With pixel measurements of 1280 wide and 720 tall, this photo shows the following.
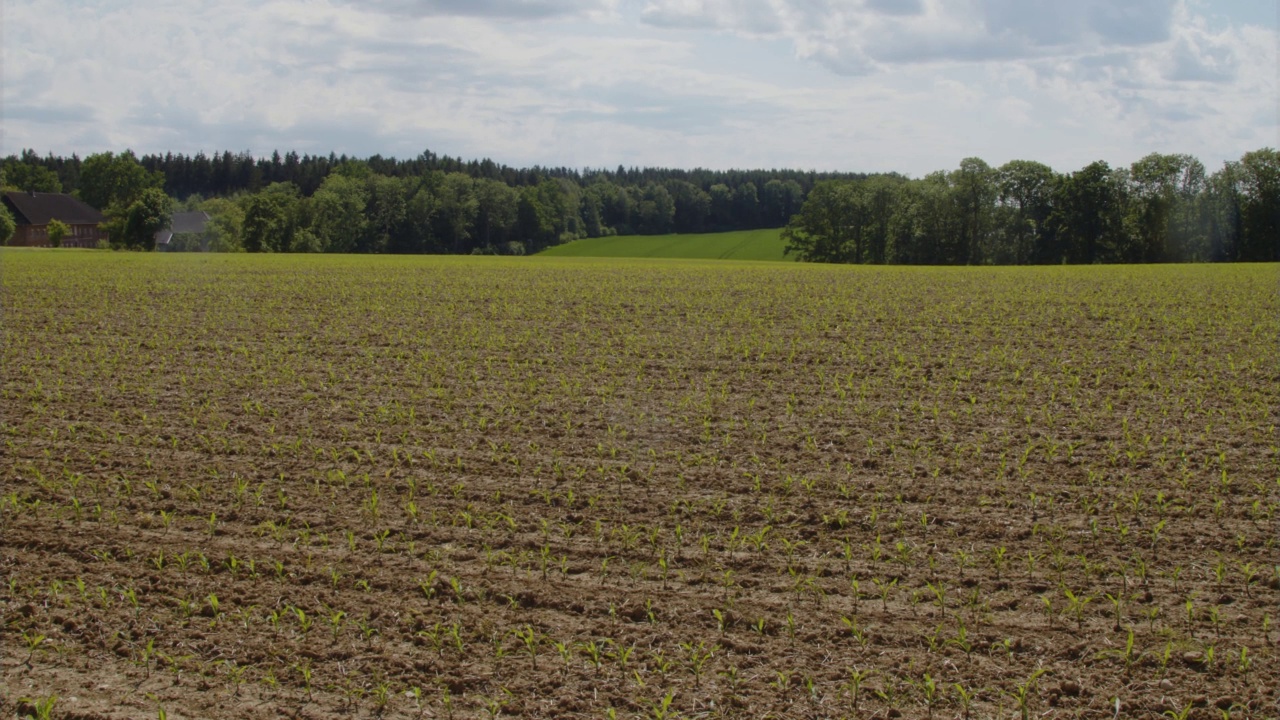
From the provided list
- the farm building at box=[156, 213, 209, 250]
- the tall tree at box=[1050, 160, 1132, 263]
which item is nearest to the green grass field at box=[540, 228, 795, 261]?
the tall tree at box=[1050, 160, 1132, 263]

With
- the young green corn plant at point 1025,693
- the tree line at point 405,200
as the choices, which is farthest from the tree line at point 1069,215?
the young green corn plant at point 1025,693

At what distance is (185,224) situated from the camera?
112562mm

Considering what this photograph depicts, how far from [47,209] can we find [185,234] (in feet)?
92.1

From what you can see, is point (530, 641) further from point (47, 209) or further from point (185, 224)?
point (47, 209)

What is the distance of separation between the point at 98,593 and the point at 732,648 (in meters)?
4.86

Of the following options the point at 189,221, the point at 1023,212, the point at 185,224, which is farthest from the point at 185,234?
the point at 1023,212

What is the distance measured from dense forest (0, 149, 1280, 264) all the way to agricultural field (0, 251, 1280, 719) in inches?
2664

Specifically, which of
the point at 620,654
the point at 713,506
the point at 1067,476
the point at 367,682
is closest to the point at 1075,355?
the point at 1067,476

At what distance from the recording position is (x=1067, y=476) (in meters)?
10.1

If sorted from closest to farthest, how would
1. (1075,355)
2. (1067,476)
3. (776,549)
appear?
(776,549) < (1067,476) < (1075,355)

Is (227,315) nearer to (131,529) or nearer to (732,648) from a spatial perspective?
(131,529)

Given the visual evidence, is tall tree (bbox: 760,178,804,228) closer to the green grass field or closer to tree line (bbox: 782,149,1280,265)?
the green grass field

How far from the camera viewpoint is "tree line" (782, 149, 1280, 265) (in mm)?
75250

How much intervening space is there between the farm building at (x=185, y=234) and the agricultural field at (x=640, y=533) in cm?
8120
